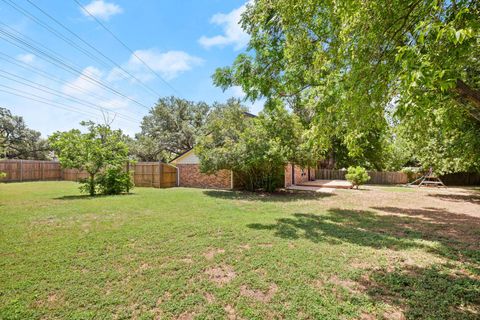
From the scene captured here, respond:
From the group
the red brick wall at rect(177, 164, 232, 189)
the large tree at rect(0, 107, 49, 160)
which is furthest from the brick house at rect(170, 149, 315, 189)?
the large tree at rect(0, 107, 49, 160)

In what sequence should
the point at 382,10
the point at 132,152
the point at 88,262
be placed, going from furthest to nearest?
1. the point at 132,152
2. the point at 88,262
3. the point at 382,10

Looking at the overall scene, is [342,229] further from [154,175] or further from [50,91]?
[50,91]

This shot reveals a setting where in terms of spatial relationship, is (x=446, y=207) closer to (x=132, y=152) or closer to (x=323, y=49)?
(x=323, y=49)

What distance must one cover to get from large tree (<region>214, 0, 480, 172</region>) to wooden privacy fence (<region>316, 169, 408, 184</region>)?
1729cm

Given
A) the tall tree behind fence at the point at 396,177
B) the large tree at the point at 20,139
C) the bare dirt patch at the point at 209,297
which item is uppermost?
the large tree at the point at 20,139

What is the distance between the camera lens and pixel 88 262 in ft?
12.1

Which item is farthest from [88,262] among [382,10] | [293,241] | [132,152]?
[132,152]

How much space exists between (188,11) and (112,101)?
1454 cm

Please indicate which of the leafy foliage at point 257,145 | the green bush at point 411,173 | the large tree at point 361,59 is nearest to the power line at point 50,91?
the leafy foliage at point 257,145

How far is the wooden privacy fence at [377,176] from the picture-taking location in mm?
21266

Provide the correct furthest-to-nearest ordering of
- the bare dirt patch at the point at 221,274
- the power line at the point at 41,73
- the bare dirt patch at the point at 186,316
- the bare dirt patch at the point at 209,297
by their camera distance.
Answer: the power line at the point at 41,73, the bare dirt patch at the point at 221,274, the bare dirt patch at the point at 209,297, the bare dirt patch at the point at 186,316

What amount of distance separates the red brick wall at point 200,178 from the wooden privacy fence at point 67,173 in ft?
2.24

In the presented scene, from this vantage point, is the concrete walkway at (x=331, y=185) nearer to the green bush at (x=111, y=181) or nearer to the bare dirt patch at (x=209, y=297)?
the green bush at (x=111, y=181)

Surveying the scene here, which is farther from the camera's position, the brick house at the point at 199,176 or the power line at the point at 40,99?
the power line at the point at 40,99
